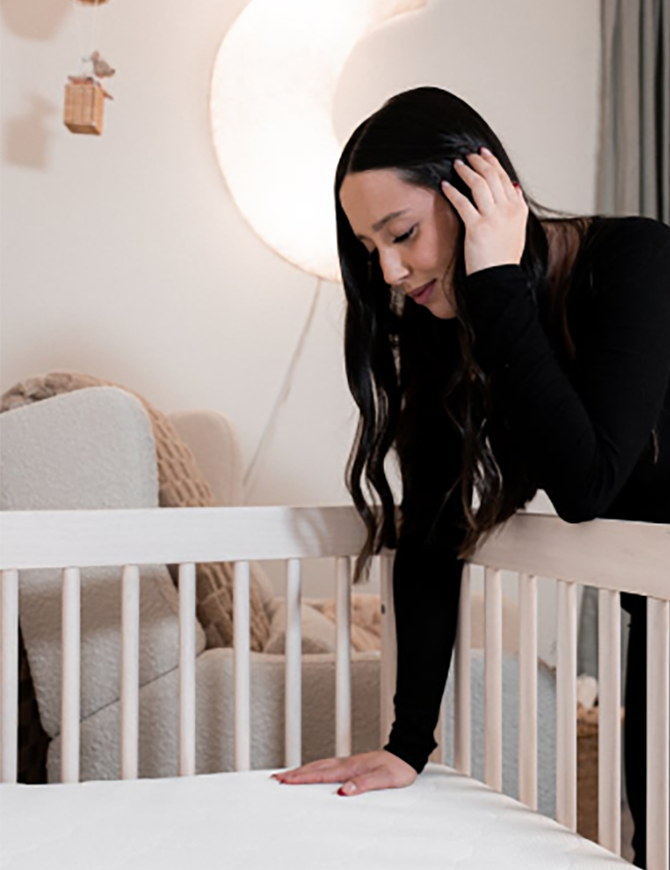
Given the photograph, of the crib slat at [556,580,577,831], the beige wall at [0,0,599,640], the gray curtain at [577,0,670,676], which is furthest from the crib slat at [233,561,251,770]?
the gray curtain at [577,0,670,676]

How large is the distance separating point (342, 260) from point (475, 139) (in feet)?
0.64

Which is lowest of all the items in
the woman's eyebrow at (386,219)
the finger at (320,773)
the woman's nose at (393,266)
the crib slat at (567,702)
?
the finger at (320,773)

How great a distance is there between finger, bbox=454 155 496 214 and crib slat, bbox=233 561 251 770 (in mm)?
456

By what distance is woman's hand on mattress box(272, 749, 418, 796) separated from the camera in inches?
41.4

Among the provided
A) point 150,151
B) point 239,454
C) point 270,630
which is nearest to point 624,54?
point 150,151

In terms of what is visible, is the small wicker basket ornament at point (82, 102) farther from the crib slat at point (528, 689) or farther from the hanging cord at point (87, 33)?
the crib slat at point (528, 689)

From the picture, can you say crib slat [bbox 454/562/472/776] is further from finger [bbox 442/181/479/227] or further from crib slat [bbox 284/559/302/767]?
finger [bbox 442/181/479/227]

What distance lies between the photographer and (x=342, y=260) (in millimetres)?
1121

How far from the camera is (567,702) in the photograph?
99 centimetres

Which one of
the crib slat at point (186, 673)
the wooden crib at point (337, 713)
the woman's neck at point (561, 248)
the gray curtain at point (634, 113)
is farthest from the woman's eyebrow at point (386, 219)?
the gray curtain at point (634, 113)

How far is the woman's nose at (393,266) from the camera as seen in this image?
1.00 m

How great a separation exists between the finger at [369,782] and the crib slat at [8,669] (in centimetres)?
33

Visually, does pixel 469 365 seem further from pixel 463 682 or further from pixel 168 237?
pixel 168 237

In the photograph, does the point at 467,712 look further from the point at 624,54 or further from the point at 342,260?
the point at 624,54
